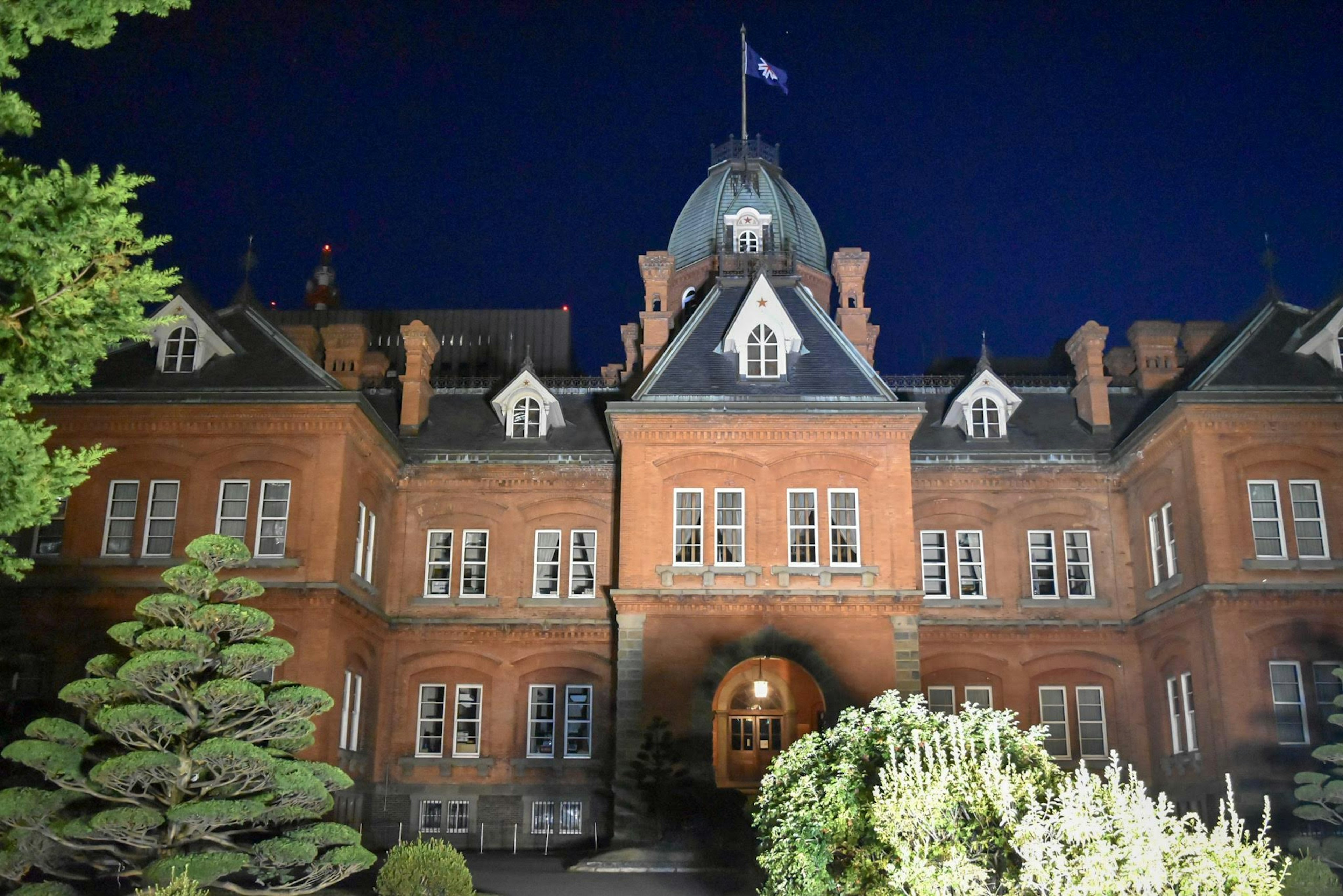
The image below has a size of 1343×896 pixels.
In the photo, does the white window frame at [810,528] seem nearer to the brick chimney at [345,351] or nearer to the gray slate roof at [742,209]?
the brick chimney at [345,351]

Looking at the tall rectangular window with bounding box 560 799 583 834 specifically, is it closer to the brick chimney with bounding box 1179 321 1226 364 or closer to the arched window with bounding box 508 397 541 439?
the arched window with bounding box 508 397 541 439

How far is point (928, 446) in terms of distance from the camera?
32438 millimetres

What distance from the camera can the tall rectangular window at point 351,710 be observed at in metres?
26.9

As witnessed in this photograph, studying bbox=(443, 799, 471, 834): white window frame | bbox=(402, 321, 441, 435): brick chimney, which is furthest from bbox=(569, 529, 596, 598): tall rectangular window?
bbox=(443, 799, 471, 834): white window frame

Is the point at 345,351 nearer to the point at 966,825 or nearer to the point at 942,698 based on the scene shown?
the point at 942,698

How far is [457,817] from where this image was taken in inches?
1154

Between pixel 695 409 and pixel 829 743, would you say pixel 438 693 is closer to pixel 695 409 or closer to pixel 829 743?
pixel 695 409

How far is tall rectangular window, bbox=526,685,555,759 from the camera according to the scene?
99.0 ft

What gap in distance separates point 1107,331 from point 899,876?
84.4ft

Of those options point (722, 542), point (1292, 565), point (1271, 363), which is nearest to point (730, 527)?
point (722, 542)

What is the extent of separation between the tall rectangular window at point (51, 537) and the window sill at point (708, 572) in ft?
47.2

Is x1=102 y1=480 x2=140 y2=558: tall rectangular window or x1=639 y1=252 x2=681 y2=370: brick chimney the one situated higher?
x1=639 y1=252 x2=681 y2=370: brick chimney

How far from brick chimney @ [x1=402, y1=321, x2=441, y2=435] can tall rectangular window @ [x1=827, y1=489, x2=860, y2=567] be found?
12.7m

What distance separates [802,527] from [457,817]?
37.9 feet
